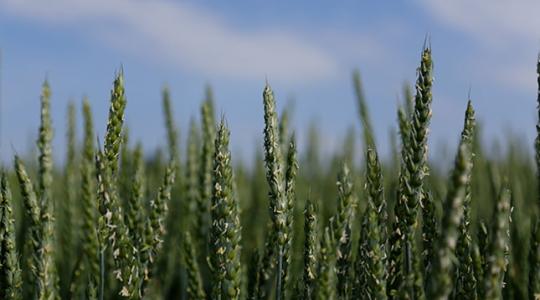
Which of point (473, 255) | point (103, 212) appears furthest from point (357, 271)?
point (103, 212)

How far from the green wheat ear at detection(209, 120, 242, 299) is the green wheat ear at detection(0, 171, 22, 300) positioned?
0.39m

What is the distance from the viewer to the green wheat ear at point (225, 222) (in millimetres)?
1333

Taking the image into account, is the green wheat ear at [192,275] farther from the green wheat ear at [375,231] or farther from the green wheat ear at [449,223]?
the green wheat ear at [449,223]

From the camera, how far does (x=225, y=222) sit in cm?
135

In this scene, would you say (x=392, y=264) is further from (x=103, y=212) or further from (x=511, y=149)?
(x=511, y=149)

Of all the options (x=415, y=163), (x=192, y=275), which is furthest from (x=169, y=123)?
(x=415, y=163)

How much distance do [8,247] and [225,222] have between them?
0.42m

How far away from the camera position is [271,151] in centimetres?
137

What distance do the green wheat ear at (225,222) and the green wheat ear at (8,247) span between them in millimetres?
387

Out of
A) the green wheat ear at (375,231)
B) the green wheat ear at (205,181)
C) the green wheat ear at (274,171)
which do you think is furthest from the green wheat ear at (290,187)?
the green wheat ear at (205,181)

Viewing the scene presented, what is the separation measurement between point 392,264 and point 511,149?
430 centimetres

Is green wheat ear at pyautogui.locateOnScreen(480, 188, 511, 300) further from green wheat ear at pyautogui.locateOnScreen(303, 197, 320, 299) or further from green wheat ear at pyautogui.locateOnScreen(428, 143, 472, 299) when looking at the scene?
green wheat ear at pyautogui.locateOnScreen(303, 197, 320, 299)

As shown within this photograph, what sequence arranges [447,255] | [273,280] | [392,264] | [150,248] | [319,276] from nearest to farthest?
[447,255] → [319,276] → [392,264] → [150,248] → [273,280]

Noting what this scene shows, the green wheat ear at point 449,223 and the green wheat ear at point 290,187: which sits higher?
the green wheat ear at point 290,187
